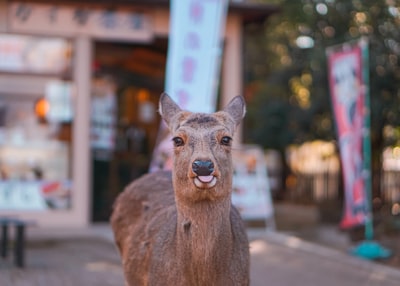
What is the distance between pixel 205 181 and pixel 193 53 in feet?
30.4

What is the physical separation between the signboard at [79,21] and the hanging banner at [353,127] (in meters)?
4.80

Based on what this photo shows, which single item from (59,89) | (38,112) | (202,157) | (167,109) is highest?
(59,89)

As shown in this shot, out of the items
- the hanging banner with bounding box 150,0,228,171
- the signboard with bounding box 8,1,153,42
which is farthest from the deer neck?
the signboard with bounding box 8,1,153,42

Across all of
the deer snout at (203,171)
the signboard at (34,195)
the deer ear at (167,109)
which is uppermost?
the deer ear at (167,109)

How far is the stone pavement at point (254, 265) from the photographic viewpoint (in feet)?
34.9

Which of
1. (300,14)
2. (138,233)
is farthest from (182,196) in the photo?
(300,14)

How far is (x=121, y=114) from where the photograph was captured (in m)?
18.2

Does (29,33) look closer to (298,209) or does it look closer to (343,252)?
(343,252)

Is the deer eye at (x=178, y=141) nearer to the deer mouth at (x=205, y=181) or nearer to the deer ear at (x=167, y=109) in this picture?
the deer mouth at (x=205, y=181)

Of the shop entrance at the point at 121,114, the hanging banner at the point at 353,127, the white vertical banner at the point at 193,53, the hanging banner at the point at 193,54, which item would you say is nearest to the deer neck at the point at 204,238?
the hanging banner at the point at 353,127

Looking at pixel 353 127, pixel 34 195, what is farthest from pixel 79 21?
pixel 353 127

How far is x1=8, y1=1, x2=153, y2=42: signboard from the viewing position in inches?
622

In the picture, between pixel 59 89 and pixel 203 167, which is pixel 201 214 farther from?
pixel 59 89

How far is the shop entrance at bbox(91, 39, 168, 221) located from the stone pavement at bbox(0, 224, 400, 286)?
252 centimetres
